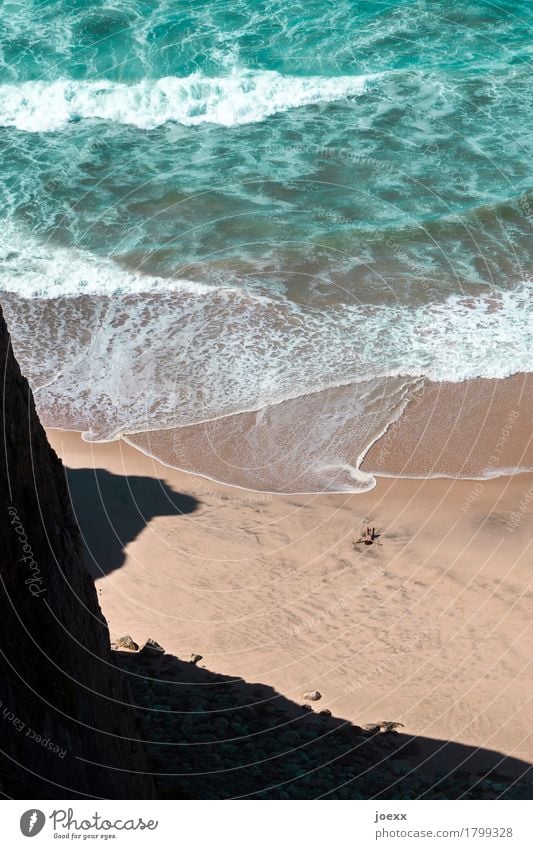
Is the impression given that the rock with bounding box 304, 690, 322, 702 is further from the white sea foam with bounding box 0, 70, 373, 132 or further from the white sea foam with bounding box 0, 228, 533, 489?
the white sea foam with bounding box 0, 70, 373, 132

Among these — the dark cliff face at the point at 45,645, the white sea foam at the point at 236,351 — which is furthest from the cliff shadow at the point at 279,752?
the white sea foam at the point at 236,351

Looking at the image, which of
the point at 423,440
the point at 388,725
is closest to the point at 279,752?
the point at 388,725

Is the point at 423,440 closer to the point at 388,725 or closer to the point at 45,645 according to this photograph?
the point at 388,725

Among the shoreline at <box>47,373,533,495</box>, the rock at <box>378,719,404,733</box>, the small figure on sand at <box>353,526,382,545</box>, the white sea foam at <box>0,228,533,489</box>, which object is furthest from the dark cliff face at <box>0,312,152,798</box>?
the white sea foam at <box>0,228,533,489</box>

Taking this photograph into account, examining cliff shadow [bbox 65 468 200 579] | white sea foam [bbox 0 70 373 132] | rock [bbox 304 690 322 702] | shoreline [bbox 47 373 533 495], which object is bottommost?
rock [bbox 304 690 322 702]

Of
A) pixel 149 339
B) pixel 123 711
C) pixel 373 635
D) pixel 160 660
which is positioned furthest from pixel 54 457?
pixel 149 339
